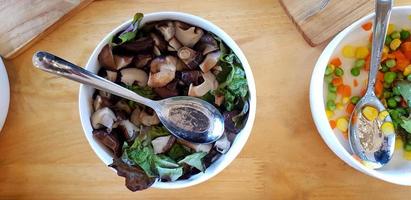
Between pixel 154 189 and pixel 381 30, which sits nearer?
pixel 381 30

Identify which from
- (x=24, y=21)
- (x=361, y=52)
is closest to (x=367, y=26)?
(x=361, y=52)

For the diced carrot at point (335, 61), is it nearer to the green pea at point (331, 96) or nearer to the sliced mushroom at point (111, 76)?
the green pea at point (331, 96)

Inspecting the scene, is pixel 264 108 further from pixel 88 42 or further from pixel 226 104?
pixel 88 42

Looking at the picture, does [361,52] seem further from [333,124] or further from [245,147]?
[245,147]

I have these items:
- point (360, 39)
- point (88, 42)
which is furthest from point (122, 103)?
point (360, 39)

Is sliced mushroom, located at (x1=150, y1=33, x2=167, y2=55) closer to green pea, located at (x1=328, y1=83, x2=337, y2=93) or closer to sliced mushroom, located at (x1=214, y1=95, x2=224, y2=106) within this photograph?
sliced mushroom, located at (x1=214, y1=95, x2=224, y2=106)

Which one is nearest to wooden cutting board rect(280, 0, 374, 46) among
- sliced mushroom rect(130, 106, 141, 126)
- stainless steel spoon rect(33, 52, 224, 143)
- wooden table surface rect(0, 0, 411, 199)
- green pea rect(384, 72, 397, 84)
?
wooden table surface rect(0, 0, 411, 199)

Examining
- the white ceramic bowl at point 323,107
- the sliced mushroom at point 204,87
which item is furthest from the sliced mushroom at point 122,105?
the white ceramic bowl at point 323,107
